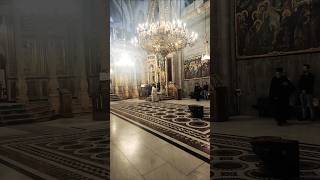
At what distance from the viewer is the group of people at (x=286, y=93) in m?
5.47

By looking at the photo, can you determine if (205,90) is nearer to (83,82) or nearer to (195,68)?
(195,68)

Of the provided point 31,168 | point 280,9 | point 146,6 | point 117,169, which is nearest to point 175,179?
point 117,169

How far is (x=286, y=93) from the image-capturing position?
5531mm

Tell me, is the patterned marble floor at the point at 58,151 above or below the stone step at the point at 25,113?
below

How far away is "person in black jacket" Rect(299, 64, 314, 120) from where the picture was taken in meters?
6.14

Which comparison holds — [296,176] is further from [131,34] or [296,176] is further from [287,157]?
[131,34]

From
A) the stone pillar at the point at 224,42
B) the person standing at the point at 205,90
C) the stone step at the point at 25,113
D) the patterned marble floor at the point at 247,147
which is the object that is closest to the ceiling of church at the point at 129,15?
the person standing at the point at 205,90

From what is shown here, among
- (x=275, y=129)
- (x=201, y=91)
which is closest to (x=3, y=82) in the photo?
(x=275, y=129)

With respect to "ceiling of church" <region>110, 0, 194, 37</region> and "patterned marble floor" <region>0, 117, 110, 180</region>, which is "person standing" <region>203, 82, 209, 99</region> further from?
"patterned marble floor" <region>0, 117, 110, 180</region>

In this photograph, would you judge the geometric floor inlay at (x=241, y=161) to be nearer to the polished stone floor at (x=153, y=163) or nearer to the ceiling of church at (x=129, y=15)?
the polished stone floor at (x=153, y=163)

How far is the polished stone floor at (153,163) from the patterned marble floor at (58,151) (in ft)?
0.46

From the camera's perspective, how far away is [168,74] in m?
15.4

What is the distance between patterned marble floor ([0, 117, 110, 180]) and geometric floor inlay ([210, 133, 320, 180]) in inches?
38.4

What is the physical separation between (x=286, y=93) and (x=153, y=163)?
140 inches
